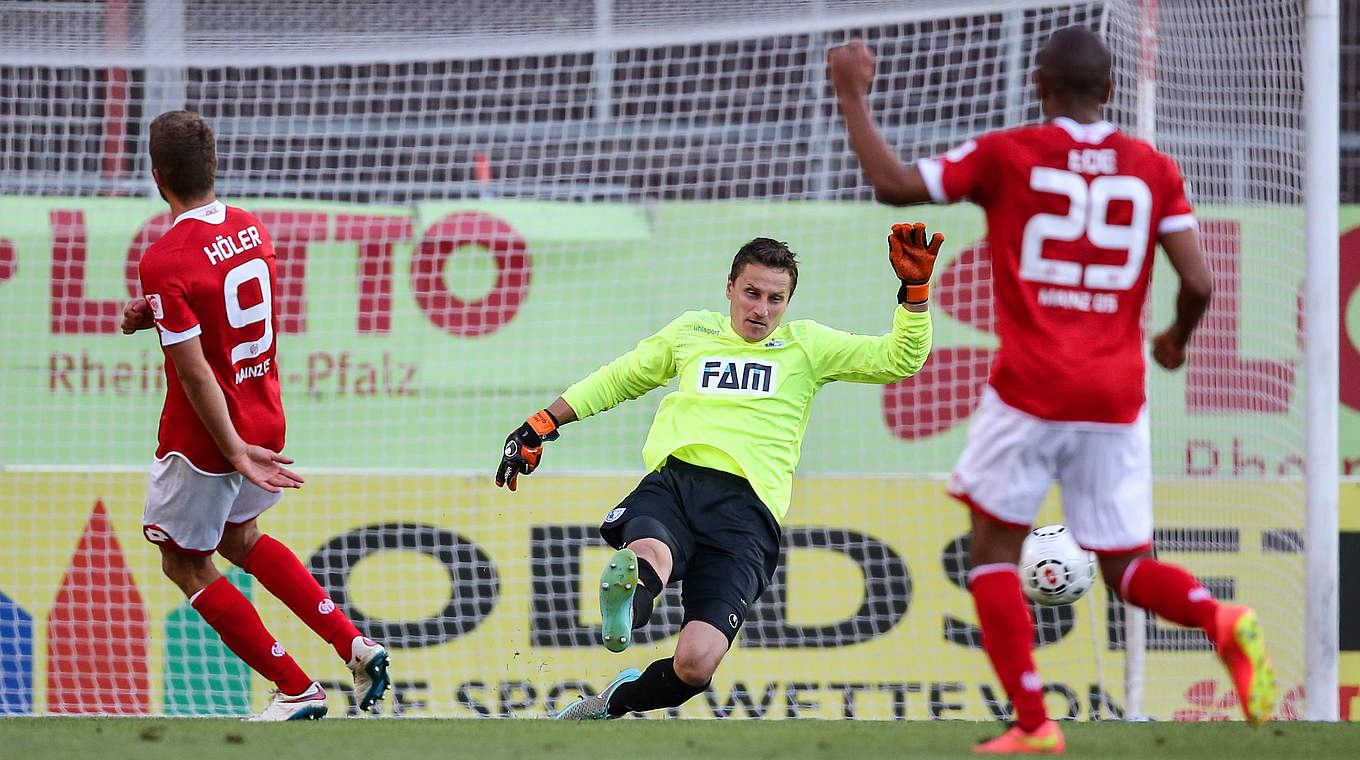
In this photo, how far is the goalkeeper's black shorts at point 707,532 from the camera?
449 cm

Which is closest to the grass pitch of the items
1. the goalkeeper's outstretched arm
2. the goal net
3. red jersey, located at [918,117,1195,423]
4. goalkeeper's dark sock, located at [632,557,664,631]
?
goalkeeper's dark sock, located at [632,557,664,631]

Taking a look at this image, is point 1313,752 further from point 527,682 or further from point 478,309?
point 478,309

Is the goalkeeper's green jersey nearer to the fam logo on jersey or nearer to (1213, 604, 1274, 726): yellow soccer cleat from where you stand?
the fam logo on jersey

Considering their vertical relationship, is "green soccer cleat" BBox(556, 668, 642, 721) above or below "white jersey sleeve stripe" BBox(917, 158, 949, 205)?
below

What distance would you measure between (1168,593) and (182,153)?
9.50 ft

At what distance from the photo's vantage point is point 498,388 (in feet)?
23.1

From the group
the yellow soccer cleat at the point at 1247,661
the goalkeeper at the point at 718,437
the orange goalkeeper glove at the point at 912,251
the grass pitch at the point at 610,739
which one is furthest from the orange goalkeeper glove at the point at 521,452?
the yellow soccer cleat at the point at 1247,661

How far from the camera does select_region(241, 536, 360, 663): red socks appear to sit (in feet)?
14.8

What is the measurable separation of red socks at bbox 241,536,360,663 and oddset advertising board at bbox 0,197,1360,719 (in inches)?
87.0

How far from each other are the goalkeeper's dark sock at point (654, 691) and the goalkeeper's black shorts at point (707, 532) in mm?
184

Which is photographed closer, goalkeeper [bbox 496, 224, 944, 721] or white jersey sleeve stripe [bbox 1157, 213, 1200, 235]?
white jersey sleeve stripe [bbox 1157, 213, 1200, 235]

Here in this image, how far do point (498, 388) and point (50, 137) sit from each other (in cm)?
249

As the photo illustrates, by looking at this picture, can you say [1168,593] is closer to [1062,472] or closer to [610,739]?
[1062,472]

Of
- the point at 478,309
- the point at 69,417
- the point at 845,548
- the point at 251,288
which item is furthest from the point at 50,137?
the point at 845,548
